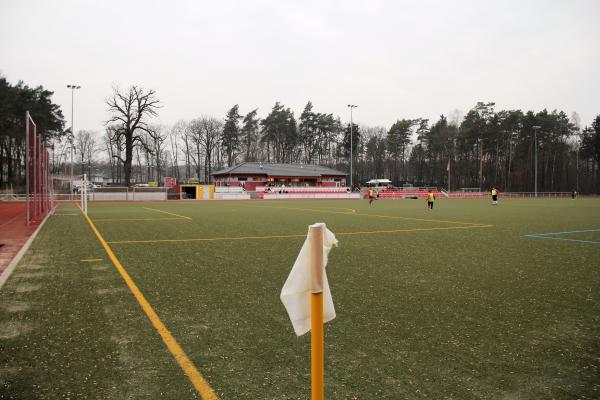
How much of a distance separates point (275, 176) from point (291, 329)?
7316cm

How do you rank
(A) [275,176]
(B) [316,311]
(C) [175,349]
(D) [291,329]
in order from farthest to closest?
(A) [275,176]
(D) [291,329]
(C) [175,349]
(B) [316,311]

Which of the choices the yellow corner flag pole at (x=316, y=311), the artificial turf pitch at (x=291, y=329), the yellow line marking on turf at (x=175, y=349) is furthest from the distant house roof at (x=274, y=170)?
the yellow corner flag pole at (x=316, y=311)

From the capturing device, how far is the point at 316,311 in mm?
2275

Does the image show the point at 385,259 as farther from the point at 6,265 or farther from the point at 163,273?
the point at 6,265

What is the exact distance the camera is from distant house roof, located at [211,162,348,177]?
7719 cm

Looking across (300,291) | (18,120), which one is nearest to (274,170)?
(18,120)

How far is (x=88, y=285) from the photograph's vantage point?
7273 mm

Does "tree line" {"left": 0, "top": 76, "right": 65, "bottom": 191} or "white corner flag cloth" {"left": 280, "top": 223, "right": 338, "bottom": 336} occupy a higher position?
"tree line" {"left": 0, "top": 76, "right": 65, "bottom": 191}

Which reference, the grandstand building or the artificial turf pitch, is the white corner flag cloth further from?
the grandstand building

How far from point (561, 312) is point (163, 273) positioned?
21.9ft

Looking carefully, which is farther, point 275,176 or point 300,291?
point 275,176

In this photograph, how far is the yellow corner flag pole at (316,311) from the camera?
7.24ft

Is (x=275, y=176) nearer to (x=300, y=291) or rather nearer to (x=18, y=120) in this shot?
(x=18, y=120)

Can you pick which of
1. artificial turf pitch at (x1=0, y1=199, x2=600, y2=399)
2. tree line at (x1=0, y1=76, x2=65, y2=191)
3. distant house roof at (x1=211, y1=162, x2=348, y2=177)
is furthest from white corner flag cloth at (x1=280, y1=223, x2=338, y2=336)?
→ distant house roof at (x1=211, y1=162, x2=348, y2=177)
